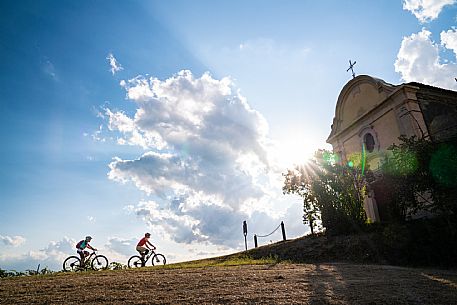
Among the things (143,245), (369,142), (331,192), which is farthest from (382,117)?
(143,245)

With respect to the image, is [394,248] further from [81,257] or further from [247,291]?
[81,257]

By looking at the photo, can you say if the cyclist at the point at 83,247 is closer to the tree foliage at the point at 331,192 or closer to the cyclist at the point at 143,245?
the cyclist at the point at 143,245

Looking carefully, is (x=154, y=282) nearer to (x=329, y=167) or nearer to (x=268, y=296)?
(x=268, y=296)

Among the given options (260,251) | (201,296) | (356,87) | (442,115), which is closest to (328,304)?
(201,296)

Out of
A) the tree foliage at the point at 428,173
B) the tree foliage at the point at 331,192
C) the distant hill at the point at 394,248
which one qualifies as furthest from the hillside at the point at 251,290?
the tree foliage at the point at 331,192

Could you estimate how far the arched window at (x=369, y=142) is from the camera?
18812 millimetres

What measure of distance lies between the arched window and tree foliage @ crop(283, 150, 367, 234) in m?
3.87

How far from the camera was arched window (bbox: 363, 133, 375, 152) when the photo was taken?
18.8 meters

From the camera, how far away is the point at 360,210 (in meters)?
14.3

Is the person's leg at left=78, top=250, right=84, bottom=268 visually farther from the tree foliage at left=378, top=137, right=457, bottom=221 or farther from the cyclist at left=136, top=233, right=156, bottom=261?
the tree foliage at left=378, top=137, right=457, bottom=221

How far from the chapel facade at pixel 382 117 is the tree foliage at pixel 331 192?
1.95 metres

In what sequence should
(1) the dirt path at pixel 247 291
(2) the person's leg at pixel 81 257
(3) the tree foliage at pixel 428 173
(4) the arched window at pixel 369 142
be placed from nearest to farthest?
(1) the dirt path at pixel 247 291, (3) the tree foliage at pixel 428 173, (2) the person's leg at pixel 81 257, (4) the arched window at pixel 369 142

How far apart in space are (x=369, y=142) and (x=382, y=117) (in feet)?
5.98

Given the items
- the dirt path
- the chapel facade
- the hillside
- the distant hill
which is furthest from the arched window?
the dirt path
